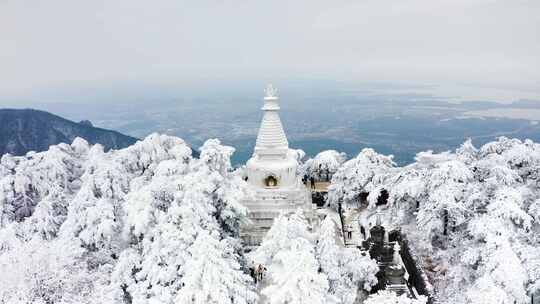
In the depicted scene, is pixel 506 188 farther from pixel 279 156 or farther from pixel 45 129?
pixel 45 129

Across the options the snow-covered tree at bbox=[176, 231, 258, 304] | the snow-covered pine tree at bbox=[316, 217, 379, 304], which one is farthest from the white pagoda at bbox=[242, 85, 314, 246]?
the snow-covered tree at bbox=[176, 231, 258, 304]

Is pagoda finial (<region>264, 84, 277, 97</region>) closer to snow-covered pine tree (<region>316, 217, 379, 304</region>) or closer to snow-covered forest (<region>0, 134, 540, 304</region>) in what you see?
snow-covered forest (<region>0, 134, 540, 304</region>)

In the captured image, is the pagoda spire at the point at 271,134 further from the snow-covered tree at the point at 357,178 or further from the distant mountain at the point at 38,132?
the distant mountain at the point at 38,132

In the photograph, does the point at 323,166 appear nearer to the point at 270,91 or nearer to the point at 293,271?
the point at 270,91

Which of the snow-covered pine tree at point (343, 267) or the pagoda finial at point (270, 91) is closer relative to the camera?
the snow-covered pine tree at point (343, 267)

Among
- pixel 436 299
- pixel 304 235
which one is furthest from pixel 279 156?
pixel 436 299

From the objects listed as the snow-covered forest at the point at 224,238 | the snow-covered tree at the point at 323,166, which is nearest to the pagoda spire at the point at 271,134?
the snow-covered forest at the point at 224,238

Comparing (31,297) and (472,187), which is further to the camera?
(472,187)
